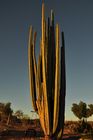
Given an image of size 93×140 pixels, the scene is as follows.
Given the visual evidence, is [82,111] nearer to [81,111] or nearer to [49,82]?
[81,111]

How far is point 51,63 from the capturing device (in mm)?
13648

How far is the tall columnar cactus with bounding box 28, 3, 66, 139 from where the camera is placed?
43.1 ft

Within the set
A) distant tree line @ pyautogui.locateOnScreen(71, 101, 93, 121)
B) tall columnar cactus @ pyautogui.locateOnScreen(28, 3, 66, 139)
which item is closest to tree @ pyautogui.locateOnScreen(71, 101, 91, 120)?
distant tree line @ pyautogui.locateOnScreen(71, 101, 93, 121)

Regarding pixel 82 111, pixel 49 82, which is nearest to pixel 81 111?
pixel 82 111

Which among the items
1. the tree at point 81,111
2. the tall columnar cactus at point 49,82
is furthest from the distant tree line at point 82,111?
the tall columnar cactus at point 49,82

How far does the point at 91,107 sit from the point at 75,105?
2.35 m

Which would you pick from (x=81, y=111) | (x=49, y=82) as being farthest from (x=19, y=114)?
(x=49, y=82)

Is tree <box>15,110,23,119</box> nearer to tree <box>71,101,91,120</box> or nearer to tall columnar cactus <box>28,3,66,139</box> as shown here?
tree <box>71,101,91,120</box>

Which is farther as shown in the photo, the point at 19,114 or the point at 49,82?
the point at 19,114

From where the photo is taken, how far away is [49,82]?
43.7 feet

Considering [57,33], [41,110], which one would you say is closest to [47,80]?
[41,110]

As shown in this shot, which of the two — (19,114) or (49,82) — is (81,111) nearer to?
(19,114)

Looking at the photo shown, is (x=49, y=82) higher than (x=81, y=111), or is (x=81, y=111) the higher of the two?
(x=81, y=111)

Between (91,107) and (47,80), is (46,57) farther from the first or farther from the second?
(91,107)
